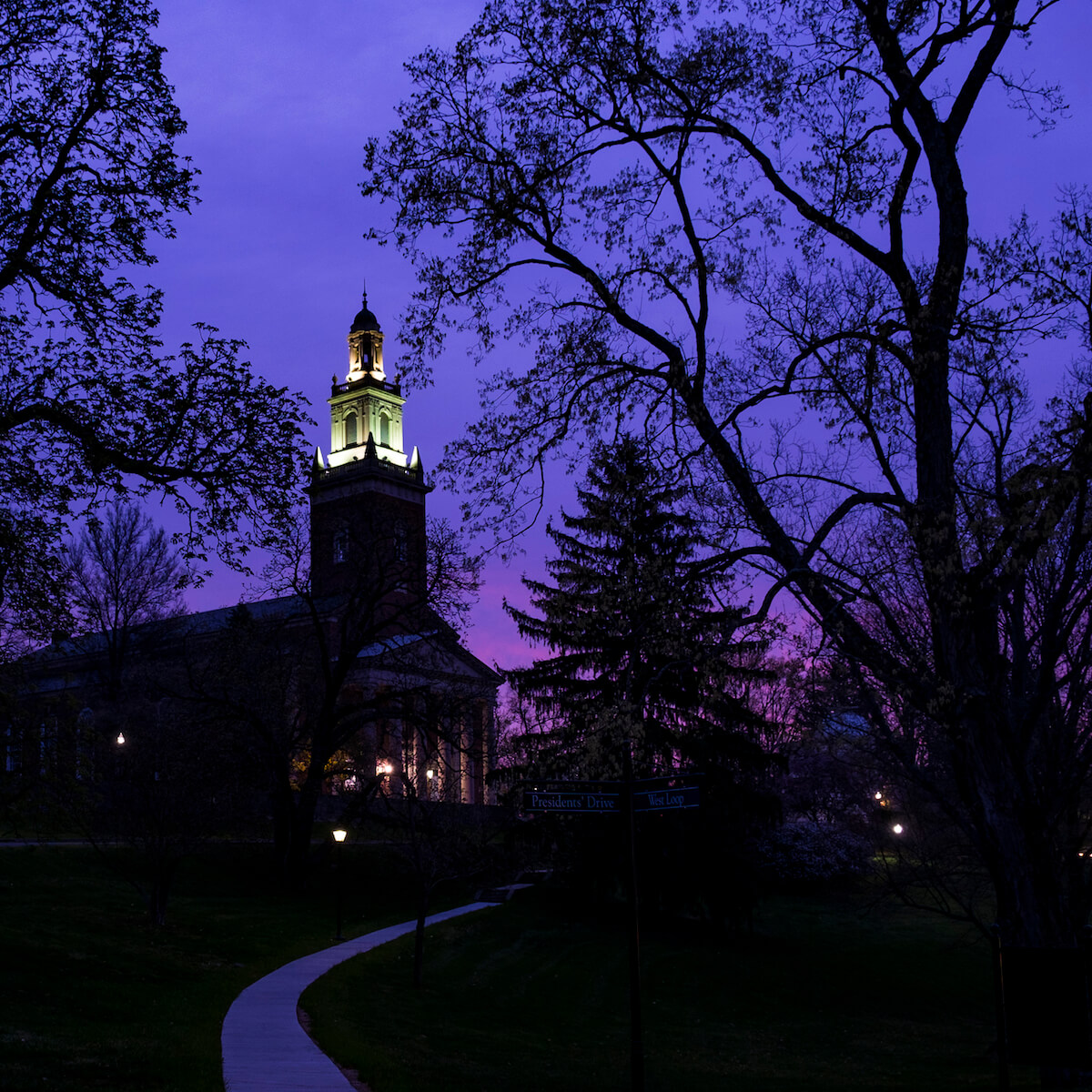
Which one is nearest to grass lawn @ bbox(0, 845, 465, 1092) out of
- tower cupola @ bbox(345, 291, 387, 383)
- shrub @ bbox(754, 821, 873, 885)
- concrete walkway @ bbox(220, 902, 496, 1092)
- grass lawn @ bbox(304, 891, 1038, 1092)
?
concrete walkway @ bbox(220, 902, 496, 1092)

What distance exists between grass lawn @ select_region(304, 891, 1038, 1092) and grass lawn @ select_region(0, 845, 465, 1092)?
2025 millimetres

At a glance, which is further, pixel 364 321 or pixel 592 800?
pixel 364 321

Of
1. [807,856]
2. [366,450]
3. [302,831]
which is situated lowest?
[807,856]

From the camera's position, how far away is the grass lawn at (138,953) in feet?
40.2

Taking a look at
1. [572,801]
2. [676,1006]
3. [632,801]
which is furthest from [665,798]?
[676,1006]

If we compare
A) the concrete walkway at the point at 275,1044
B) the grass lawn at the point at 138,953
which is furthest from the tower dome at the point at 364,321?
the concrete walkway at the point at 275,1044

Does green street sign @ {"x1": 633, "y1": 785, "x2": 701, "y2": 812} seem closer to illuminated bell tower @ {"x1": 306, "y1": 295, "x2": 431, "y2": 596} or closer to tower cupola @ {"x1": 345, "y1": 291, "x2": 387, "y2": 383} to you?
illuminated bell tower @ {"x1": 306, "y1": 295, "x2": 431, "y2": 596}

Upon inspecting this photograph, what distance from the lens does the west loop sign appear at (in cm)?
1223

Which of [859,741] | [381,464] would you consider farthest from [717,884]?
[381,464]

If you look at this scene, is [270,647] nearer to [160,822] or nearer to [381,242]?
[160,822]

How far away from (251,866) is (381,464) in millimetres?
45650

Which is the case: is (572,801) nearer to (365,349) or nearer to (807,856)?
(807,856)

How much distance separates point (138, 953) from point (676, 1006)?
11.8 m

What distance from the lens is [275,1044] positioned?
14500 millimetres
